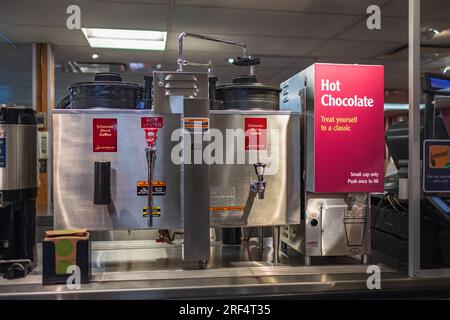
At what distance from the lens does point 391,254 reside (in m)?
2.56

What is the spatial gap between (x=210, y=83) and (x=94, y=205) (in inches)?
36.3

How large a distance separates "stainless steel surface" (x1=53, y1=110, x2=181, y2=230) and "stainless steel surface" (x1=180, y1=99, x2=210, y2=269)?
139 mm

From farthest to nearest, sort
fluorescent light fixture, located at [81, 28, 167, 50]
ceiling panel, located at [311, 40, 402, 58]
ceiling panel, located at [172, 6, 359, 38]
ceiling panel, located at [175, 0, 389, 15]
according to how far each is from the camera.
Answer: ceiling panel, located at [311, 40, 402, 58] → fluorescent light fixture, located at [81, 28, 167, 50] → ceiling panel, located at [172, 6, 359, 38] → ceiling panel, located at [175, 0, 389, 15]

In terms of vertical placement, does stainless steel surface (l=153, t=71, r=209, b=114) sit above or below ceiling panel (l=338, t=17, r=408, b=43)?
below

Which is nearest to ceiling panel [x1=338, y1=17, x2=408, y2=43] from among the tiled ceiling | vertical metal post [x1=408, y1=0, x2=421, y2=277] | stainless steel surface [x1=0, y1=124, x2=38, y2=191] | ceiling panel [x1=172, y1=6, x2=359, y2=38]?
the tiled ceiling

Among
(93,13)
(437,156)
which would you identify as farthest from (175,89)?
(93,13)

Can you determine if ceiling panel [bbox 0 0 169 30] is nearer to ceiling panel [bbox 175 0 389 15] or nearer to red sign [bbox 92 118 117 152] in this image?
ceiling panel [bbox 175 0 389 15]

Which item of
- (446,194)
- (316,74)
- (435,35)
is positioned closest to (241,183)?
(316,74)

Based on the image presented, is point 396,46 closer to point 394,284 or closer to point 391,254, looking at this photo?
point 391,254

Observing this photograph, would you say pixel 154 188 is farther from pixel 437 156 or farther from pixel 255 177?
pixel 437 156

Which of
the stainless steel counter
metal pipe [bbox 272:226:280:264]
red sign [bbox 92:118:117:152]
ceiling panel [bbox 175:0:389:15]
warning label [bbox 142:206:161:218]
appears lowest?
the stainless steel counter

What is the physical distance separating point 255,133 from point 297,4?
2060mm

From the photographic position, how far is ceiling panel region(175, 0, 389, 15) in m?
3.74

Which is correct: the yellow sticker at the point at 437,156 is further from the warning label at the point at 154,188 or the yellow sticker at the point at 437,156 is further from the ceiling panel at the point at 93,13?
the ceiling panel at the point at 93,13
